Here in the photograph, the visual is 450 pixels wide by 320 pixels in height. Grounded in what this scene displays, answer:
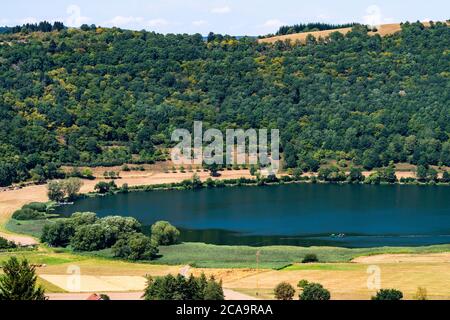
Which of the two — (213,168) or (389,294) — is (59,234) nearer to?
(389,294)

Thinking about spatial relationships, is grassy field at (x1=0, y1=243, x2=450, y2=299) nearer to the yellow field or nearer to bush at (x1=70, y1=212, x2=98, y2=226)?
the yellow field

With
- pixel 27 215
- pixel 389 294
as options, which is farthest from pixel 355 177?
pixel 389 294

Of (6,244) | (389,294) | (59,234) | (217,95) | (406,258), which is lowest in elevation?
(406,258)

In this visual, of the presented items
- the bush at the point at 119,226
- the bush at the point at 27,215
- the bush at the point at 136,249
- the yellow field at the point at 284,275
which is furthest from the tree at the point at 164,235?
the bush at the point at 27,215


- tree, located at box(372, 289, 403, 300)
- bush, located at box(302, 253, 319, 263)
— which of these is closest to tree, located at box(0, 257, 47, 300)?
tree, located at box(372, 289, 403, 300)
